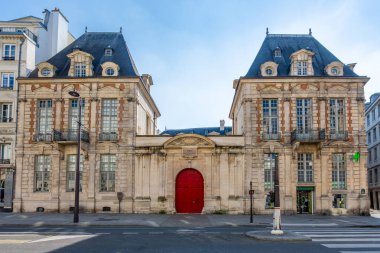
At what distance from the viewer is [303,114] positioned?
3130cm

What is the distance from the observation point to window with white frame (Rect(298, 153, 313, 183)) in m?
30.7

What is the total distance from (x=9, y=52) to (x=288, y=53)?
2116cm

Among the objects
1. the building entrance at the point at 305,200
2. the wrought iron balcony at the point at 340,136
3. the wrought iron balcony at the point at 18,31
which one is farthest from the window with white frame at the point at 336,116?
the wrought iron balcony at the point at 18,31

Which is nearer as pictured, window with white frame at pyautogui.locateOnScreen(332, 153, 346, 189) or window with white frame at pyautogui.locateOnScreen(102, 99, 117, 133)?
window with white frame at pyautogui.locateOnScreen(332, 153, 346, 189)

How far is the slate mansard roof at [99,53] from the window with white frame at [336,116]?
14.3 m

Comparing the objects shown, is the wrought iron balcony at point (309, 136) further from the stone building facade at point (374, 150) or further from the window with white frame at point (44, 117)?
the stone building facade at point (374, 150)

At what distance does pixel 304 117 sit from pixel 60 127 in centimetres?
1746

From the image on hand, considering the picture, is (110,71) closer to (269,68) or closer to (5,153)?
(5,153)

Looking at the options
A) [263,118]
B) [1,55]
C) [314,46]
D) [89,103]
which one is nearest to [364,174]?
[263,118]

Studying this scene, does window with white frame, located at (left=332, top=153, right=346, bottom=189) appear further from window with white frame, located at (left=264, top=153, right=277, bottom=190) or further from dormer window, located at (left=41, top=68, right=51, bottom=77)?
dormer window, located at (left=41, top=68, right=51, bottom=77)

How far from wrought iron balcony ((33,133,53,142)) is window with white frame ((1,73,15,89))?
4.52 meters

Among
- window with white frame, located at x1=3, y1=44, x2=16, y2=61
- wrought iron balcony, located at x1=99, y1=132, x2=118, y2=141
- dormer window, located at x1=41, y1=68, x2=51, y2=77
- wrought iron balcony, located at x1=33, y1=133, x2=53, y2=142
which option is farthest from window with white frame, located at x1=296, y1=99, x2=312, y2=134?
window with white frame, located at x1=3, y1=44, x2=16, y2=61

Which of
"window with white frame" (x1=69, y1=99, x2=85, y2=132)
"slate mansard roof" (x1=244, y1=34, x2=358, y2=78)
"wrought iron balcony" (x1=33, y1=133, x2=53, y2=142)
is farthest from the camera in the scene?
"slate mansard roof" (x1=244, y1=34, x2=358, y2=78)

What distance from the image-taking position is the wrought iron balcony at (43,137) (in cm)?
3117
